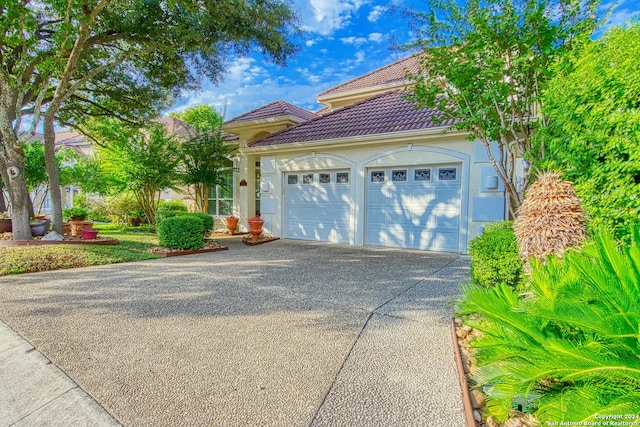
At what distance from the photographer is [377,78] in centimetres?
1437

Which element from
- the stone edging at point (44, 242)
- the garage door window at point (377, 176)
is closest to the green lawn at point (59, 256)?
the stone edging at point (44, 242)

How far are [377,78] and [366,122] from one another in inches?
198

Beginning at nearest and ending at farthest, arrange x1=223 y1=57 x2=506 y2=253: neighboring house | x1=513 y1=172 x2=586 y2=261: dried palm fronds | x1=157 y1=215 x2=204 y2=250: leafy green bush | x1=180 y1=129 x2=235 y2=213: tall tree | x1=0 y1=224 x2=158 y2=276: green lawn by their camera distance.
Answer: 1. x1=513 y1=172 x2=586 y2=261: dried palm fronds
2. x1=0 y1=224 x2=158 y2=276: green lawn
3. x1=223 y1=57 x2=506 y2=253: neighboring house
4. x1=157 y1=215 x2=204 y2=250: leafy green bush
5. x1=180 y1=129 x2=235 y2=213: tall tree

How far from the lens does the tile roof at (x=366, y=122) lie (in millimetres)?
9485

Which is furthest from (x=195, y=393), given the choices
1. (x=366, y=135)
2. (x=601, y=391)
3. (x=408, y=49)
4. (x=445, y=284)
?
(x=366, y=135)

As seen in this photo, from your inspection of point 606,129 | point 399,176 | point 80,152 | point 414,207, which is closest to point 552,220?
point 606,129

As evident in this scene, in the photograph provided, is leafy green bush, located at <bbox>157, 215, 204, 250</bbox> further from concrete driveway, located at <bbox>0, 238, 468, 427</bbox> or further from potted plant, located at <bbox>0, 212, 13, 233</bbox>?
potted plant, located at <bbox>0, 212, 13, 233</bbox>

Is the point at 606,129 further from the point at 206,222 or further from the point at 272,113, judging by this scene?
the point at 272,113

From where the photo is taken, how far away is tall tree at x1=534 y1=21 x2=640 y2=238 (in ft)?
9.65

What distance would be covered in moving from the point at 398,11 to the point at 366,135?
380 centimetres

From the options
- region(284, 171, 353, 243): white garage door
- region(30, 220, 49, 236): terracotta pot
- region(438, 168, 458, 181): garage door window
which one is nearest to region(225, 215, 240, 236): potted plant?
region(284, 171, 353, 243): white garage door

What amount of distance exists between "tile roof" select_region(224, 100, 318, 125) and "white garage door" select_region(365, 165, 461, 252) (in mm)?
5345

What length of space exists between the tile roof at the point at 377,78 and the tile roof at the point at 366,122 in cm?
232

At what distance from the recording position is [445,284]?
5770 millimetres
